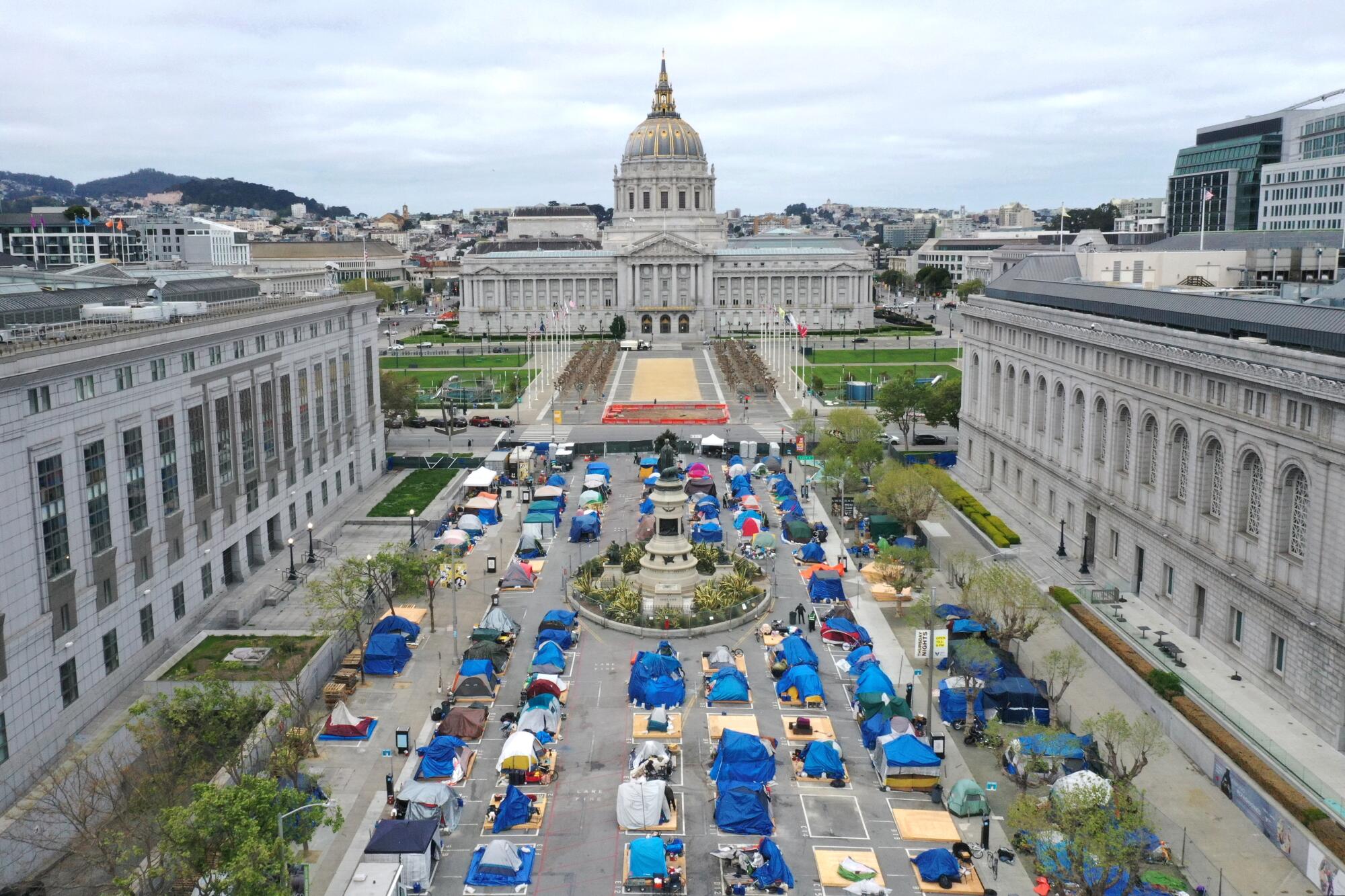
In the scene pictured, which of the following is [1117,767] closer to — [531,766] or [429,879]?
[531,766]

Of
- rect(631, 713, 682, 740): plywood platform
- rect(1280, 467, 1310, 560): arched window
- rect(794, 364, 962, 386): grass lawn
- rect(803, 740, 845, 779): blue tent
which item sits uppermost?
rect(1280, 467, 1310, 560): arched window

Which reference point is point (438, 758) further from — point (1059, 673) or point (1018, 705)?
point (1059, 673)

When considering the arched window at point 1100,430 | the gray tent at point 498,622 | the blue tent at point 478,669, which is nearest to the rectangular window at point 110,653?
the blue tent at point 478,669

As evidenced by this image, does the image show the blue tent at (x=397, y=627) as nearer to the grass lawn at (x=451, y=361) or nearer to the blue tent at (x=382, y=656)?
the blue tent at (x=382, y=656)

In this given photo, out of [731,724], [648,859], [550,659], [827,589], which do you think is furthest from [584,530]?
[648,859]

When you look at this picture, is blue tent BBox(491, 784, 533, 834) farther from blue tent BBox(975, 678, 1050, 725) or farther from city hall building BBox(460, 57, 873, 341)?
city hall building BBox(460, 57, 873, 341)

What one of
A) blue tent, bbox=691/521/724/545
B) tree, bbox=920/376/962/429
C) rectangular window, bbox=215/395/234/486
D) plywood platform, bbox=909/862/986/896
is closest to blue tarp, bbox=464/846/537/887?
plywood platform, bbox=909/862/986/896
